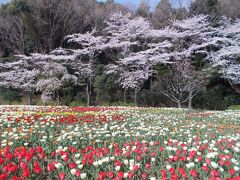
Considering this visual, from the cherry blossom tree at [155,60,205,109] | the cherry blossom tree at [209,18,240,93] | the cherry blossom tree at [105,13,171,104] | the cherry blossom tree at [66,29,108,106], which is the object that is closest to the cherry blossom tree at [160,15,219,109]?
the cherry blossom tree at [155,60,205,109]

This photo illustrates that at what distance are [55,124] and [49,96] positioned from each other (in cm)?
1425

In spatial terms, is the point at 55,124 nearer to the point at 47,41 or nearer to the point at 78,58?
the point at 78,58

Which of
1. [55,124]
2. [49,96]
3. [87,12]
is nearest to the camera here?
[55,124]

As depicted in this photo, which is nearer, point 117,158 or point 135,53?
point 117,158

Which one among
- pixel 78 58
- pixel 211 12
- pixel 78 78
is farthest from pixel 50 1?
pixel 211 12

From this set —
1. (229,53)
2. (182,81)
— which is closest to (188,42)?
(229,53)

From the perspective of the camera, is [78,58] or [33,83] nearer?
[33,83]

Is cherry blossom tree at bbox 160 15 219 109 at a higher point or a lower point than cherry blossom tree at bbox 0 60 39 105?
higher

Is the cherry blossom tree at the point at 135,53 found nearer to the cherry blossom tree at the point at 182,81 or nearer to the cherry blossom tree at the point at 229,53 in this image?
the cherry blossom tree at the point at 182,81

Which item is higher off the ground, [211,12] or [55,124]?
[211,12]

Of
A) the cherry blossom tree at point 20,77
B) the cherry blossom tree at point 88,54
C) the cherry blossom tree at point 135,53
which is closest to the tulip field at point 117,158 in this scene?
the cherry blossom tree at point 135,53

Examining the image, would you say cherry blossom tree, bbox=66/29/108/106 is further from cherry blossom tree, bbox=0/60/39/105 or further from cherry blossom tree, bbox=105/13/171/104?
cherry blossom tree, bbox=0/60/39/105

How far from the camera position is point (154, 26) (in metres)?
27.9

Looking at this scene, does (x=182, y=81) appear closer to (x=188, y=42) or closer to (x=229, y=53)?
(x=229, y=53)
